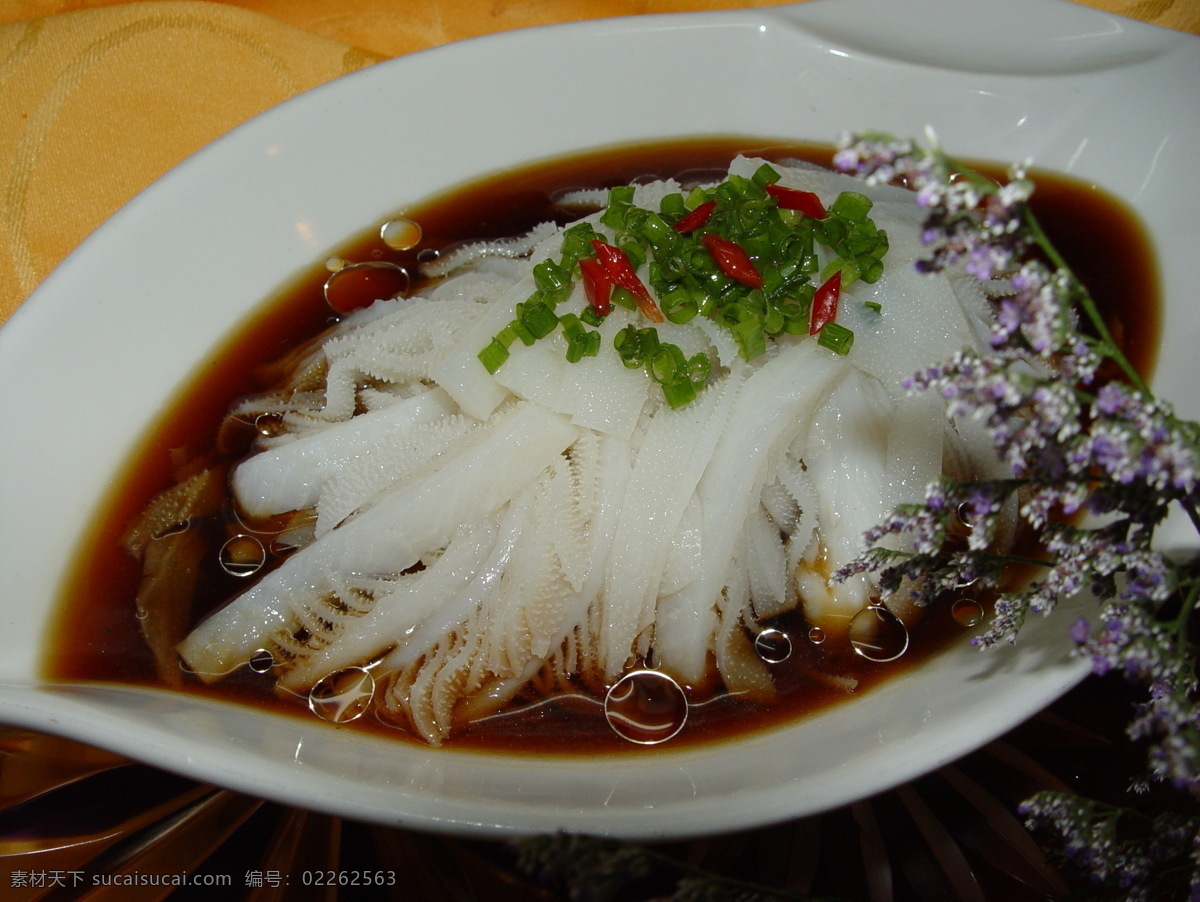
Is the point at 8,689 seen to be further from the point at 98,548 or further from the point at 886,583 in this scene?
the point at 886,583

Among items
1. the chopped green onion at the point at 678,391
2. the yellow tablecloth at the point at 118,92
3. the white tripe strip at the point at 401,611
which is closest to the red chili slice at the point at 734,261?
the chopped green onion at the point at 678,391

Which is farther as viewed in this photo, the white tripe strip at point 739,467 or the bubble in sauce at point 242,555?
the bubble in sauce at point 242,555

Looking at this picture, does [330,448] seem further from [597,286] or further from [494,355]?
[597,286]

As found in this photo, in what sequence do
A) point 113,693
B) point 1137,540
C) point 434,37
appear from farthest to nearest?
1. point 434,37
2. point 113,693
3. point 1137,540

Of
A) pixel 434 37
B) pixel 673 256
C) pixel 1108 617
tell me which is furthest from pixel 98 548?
pixel 434 37

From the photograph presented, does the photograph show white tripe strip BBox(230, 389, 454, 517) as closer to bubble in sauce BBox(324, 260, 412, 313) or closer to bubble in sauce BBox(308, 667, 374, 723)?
bubble in sauce BBox(308, 667, 374, 723)

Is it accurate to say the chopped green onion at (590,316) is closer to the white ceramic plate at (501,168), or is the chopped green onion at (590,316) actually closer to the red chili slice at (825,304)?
the red chili slice at (825,304)

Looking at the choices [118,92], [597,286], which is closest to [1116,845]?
[597,286]

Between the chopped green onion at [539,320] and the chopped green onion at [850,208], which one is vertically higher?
the chopped green onion at [850,208]
